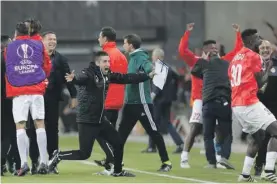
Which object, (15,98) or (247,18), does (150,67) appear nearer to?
(15,98)

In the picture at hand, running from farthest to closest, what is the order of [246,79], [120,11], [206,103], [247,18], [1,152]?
[120,11] < [247,18] < [206,103] < [1,152] < [246,79]

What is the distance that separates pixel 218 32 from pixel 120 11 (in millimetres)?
7959

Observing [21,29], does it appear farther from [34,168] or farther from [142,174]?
[142,174]

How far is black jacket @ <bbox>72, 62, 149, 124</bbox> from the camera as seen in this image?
14.5m

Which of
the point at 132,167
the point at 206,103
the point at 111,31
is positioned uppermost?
the point at 111,31

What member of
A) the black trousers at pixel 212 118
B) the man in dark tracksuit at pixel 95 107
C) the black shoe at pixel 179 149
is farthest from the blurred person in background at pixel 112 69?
the black shoe at pixel 179 149

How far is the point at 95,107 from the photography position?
14.6 meters

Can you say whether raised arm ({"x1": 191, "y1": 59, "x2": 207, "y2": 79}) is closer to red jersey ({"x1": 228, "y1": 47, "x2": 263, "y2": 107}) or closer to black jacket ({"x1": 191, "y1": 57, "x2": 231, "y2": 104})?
black jacket ({"x1": 191, "y1": 57, "x2": 231, "y2": 104})

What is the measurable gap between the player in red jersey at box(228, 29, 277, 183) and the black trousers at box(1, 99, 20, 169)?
3.42m

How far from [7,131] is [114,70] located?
1.82m

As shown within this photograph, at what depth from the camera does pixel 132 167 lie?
1736cm

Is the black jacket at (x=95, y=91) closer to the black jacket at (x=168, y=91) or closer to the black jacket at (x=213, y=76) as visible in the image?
the black jacket at (x=213, y=76)

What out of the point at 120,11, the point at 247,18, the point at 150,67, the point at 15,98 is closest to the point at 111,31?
the point at 150,67

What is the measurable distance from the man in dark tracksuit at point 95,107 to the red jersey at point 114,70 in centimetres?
106
